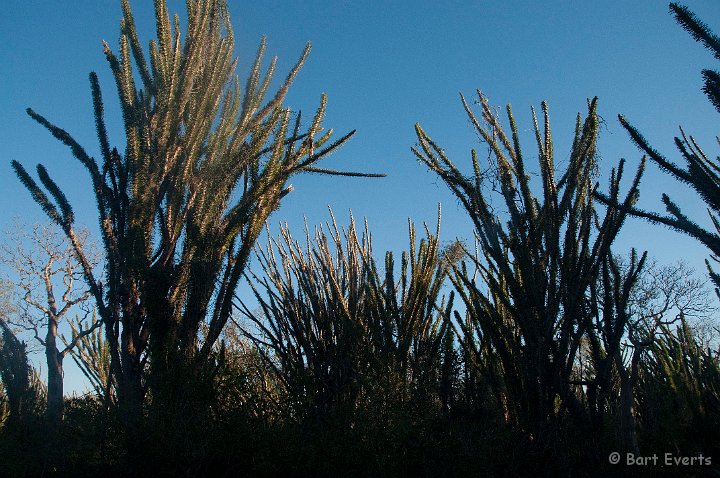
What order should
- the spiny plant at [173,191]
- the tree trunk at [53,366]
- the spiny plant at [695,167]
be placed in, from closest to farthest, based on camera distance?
the spiny plant at [695,167] → the spiny plant at [173,191] → the tree trunk at [53,366]

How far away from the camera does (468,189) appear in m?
3.96

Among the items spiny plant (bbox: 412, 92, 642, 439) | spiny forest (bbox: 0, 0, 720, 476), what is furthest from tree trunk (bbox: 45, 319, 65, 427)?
spiny plant (bbox: 412, 92, 642, 439)

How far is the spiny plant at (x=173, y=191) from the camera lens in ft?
13.1


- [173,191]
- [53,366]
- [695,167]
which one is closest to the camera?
[695,167]

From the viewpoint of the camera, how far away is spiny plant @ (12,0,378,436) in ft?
13.1

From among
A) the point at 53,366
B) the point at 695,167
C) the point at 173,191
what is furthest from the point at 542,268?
the point at 53,366

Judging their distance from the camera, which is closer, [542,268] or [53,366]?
[542,268]

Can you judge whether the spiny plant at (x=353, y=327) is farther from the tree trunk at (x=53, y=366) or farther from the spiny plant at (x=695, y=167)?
the tree trunk at (x=53, y=366)

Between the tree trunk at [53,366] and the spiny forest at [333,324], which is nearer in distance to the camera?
the spiny forest at [333,324]

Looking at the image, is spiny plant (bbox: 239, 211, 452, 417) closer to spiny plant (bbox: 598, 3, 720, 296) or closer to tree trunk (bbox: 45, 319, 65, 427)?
spiny plant (bbox: 598, 3, 720, 296)

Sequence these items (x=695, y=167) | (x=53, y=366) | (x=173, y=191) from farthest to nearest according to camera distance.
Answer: (x=53, y=366) → (x=173, y=191) → (x=695, y=167)

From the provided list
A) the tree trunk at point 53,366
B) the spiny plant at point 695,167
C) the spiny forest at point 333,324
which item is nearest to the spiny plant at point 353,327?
the spiny forest at point 333,324

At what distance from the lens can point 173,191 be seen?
438 cm

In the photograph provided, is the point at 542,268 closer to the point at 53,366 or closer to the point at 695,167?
the point at 695,167
